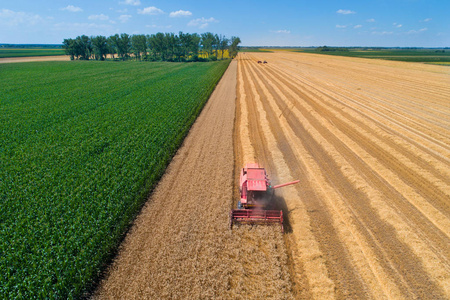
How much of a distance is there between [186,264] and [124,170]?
24.4ft

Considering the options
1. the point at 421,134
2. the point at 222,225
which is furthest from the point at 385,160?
the point at 222,225

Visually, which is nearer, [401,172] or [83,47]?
[401,172]

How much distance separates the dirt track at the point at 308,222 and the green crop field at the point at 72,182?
1.13 m

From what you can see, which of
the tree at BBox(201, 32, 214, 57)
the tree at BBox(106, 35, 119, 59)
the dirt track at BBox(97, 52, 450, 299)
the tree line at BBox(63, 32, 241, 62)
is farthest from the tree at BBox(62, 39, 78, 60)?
the dirt track at BBox(97, 52, 450, 299)

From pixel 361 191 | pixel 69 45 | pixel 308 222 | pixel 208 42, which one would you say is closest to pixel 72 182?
pixel 308 222

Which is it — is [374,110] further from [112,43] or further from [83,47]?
[83,47]

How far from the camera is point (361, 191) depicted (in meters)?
12.7

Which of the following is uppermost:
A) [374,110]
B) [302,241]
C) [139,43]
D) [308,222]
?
[139,43]

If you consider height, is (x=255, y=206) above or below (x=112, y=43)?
below

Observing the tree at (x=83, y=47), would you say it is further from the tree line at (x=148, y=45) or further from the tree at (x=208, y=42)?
the tree at (x=208, y=42)

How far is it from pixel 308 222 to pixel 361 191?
4.33m

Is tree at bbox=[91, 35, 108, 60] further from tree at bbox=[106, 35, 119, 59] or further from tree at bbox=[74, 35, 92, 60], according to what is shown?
tree at bbox=[74, 35, 92, 60]

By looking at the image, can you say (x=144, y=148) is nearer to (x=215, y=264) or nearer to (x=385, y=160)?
(x=215, y=264)

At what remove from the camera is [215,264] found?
28.0 feet
